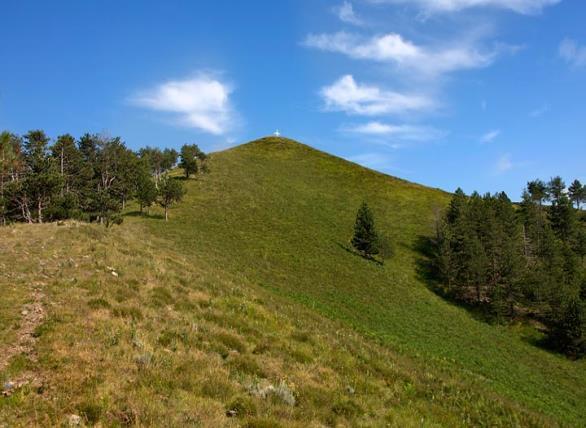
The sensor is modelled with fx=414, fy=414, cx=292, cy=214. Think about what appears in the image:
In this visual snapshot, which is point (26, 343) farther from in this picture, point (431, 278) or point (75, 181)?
point (75, 181)

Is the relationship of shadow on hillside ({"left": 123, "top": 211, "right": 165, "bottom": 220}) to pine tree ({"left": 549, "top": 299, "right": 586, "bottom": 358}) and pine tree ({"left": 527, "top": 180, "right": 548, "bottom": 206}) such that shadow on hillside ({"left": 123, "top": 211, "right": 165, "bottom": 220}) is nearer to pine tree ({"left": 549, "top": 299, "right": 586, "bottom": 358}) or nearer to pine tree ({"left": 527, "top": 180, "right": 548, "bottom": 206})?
pine tree ({"left": 549, "top": 299, "right": 586, "bottom": 358})

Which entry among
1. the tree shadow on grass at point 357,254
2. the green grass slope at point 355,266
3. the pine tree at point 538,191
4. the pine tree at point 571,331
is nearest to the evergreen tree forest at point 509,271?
the pine tree at point 571,331

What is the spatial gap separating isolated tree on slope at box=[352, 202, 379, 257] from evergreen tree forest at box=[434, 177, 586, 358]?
27.8 ft

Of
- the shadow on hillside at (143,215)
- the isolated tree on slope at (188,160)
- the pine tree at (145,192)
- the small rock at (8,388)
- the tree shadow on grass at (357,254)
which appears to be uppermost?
the isolated tree on slope at (188,160)

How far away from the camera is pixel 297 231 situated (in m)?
57.5

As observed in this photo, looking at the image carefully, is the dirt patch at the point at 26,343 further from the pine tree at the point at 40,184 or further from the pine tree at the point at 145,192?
the pine tree at the point at 145,192

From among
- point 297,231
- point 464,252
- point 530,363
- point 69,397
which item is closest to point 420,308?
point 530,363

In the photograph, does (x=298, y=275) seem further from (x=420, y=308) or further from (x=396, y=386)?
(x=396, y=386)

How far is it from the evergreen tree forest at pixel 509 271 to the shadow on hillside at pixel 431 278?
526mm

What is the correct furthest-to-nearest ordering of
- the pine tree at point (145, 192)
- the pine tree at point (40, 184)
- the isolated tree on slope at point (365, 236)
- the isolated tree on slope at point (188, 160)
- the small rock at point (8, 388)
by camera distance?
the isolated tree on slope at point (188, 160), the isolated tree on slope at point (365, 236), the pine tree at point (145, 192), the pine tree at point (40, 184), the small rock at point (8, 388)

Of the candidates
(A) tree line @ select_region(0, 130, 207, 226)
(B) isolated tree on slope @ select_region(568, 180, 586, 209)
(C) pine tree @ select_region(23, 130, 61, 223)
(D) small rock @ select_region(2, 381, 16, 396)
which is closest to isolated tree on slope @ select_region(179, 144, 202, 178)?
(A) tree line @ select_region(0, 130, 207, 226)

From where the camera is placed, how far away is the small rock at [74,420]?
23.7ft

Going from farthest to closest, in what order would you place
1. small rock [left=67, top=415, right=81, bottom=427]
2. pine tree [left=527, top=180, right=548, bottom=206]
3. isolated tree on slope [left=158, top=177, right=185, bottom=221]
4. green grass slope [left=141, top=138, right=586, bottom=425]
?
pine tree [left=527, top=180, right=548, bottom=206]
isolated tree on slope [left=158, top=177, right=185, bottom=221]
green grass slope [left=141, top=138, right=586, bottom=425]
small rock [left=67, top=415, right=81, bottom=427]

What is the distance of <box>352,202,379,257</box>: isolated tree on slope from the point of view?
5303 cm
